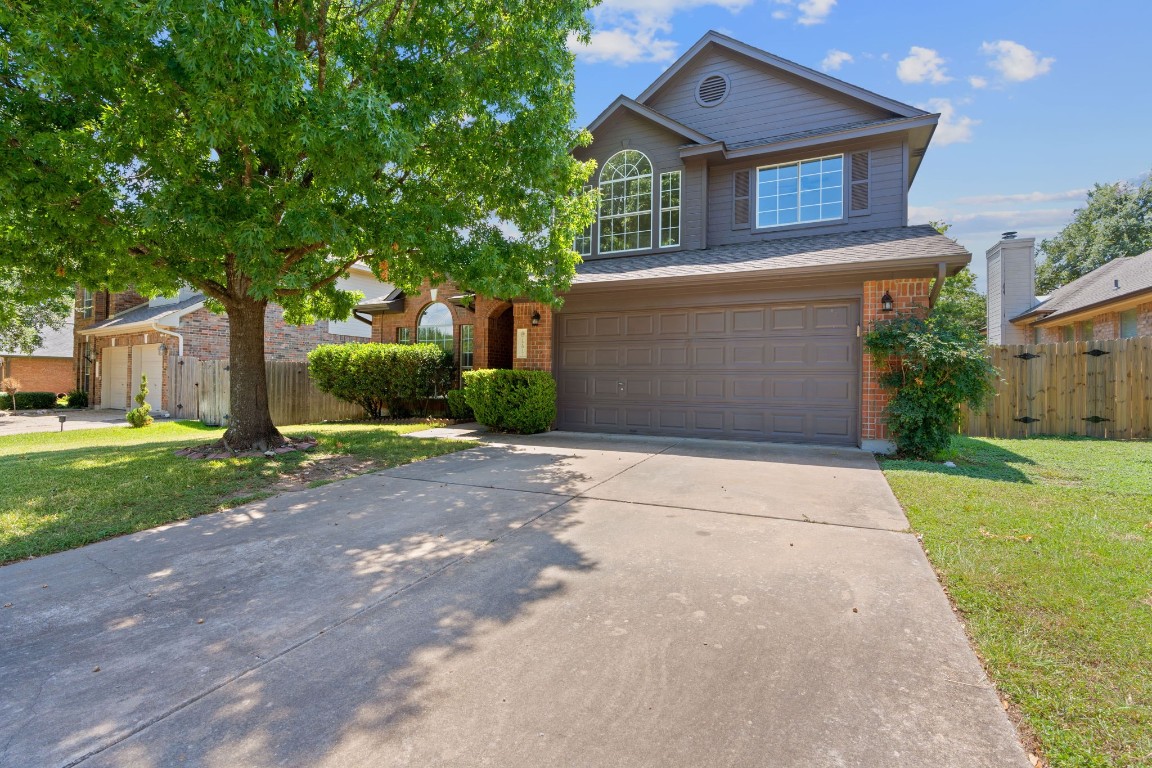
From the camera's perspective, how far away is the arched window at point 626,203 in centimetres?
1178

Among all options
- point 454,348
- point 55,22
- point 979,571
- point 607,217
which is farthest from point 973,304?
point 55,22

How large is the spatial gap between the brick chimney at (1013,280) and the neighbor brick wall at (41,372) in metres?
39.6

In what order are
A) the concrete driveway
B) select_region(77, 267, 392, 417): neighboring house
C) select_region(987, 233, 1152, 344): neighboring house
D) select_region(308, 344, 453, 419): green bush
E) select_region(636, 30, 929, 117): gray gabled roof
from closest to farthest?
the concrete driveway
select_region(636, 30, 929, 117): gray gabled roof
select_region(308, 344, 453, 419): green bush
select_region(987, 233, 1152, 344): neighboring house
select_region(77, 267, 392, 417): neighboring house

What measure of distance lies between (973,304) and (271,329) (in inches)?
1313

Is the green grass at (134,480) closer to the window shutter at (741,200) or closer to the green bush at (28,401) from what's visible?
the window shutter at (741,200)

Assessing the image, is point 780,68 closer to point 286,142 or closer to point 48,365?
point 286,142

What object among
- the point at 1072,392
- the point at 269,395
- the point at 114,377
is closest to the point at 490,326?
the point at 269,395

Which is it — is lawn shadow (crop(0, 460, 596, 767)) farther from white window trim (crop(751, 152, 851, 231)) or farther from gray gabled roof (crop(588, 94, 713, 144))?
gray gabled roof (crop(588, 94, 713, 144))

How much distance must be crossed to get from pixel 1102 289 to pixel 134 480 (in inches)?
886

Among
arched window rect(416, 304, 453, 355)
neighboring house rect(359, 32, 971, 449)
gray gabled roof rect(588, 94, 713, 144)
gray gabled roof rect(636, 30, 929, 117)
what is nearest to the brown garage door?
neighboring house rect(359, 32, 971, 449)

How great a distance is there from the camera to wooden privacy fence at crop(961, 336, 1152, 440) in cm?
950

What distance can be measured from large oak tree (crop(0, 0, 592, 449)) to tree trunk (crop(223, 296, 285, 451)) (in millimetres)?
30

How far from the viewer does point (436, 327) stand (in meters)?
14.2

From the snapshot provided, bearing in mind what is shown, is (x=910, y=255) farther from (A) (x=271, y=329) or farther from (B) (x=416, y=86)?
(A) (x=271, y=329)
